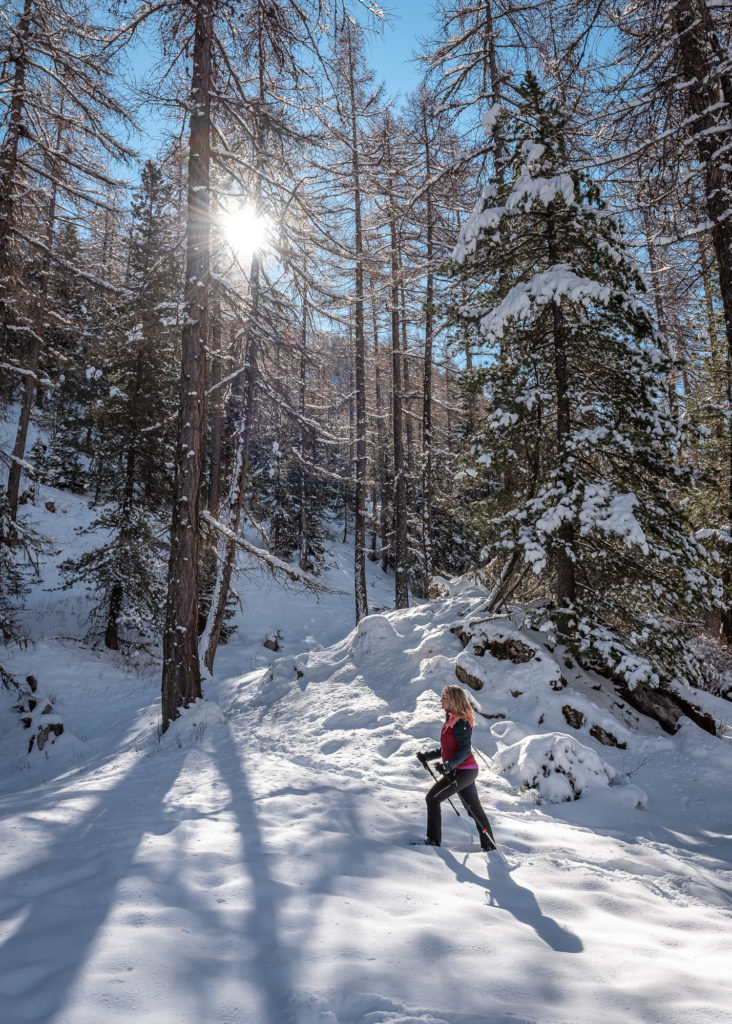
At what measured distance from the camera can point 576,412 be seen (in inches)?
359

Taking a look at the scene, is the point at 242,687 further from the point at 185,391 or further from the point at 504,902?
the point at 504,902

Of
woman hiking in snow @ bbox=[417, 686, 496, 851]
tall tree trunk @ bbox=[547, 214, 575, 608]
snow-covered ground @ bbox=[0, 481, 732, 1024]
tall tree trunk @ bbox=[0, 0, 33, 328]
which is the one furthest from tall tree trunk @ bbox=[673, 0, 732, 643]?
tall tree trunk @ bbox=[0, 0, 33, 328]

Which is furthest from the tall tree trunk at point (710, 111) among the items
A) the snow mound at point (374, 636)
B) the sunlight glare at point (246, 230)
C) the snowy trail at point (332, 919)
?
the snowy trail at point (332, 919)

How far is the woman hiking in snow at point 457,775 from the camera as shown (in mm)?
4816

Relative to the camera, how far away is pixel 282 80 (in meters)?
9.22

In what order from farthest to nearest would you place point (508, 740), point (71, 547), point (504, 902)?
1. point (71, 547)
2. point (508, 740)
3. point (504, 902)

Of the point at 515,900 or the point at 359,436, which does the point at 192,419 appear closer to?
the point at 515,900

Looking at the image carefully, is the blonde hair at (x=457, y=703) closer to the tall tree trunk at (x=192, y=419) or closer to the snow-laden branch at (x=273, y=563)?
the snow-laden branch at (x=273, y=563)

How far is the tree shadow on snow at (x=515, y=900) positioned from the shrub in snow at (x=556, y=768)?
215 cm

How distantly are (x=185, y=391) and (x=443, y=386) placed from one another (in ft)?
61.7

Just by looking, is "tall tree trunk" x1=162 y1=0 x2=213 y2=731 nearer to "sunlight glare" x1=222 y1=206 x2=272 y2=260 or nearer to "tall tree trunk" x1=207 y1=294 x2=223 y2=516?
"sunlight glare" x1=222 y1=206 x2=272 y2=260

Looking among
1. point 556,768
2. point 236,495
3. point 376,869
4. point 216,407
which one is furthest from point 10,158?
point 556,768

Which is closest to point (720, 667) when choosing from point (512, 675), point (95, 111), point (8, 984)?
point (512, 675)

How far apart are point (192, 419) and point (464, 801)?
21.6 ft
